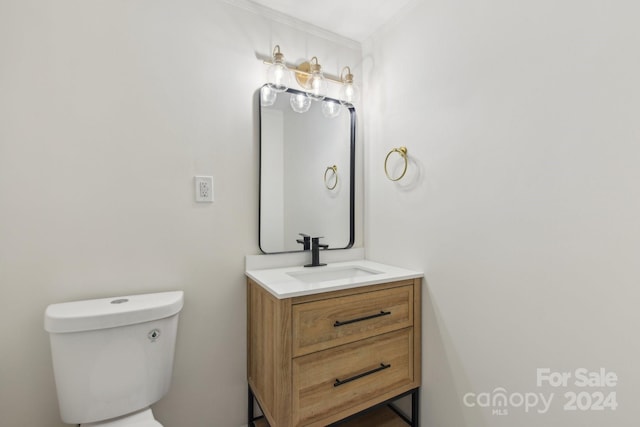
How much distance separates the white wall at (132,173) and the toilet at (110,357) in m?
0.19

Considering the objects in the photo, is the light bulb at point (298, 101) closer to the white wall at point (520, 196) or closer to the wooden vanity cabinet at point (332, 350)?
the white wall at point (520, 196)

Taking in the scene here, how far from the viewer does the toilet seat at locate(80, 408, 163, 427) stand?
1.06m

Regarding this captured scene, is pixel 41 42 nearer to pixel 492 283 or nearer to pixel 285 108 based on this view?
pixel 285 108

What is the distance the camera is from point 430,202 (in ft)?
4.71

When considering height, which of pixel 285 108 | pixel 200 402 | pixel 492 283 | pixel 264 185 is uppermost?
pixel 285 108

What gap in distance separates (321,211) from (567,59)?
1.25m

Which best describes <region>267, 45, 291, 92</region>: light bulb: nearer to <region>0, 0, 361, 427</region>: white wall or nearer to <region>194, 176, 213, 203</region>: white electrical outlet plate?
<region>0, 0, 361, 427</region>: white wall

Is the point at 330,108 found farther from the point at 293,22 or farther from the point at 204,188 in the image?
the point at 204,188

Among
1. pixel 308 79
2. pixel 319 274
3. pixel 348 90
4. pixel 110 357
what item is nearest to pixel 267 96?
pixel 308 79

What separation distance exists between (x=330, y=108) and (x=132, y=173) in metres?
1.11

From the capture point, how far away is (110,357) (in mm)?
1086

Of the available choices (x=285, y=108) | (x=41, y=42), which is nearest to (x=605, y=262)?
(x=285, y=108)

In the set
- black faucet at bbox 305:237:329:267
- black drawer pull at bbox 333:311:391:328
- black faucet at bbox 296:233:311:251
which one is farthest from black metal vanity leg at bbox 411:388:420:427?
black faucet at bbox 296:233:311:251

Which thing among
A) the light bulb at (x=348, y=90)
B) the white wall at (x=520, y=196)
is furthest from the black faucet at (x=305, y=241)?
the light bulb at (x=348, y=90)
